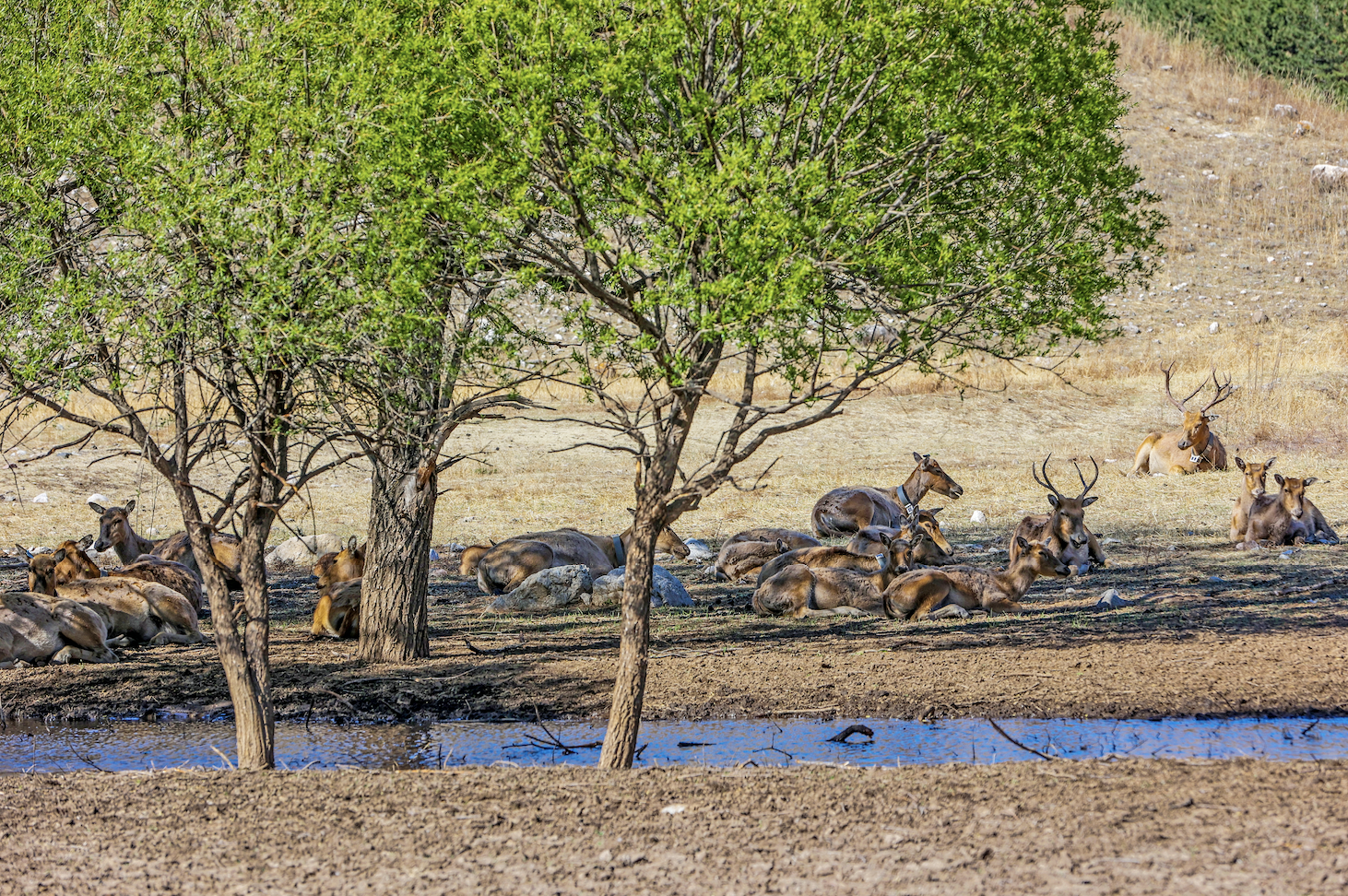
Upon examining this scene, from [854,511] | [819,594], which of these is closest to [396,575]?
[819,594]

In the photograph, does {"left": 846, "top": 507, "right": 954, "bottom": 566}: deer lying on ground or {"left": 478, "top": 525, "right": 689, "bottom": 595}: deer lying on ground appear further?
{"left": 846, "top": 507, "right": 954, "bottom": 566}: deer lying on ground

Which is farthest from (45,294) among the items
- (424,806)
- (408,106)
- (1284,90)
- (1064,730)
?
(1284,90)

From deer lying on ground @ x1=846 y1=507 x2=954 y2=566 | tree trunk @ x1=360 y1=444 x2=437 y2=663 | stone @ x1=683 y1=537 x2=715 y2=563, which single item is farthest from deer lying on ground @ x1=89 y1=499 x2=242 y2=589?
deer lying on ground @ x1=846 y1=507 x2=954 y2=566

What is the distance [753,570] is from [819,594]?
238cm

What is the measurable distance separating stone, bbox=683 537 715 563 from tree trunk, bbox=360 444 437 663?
647cm

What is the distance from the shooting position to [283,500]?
23.9 ft

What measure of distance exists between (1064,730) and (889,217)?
10.8 ft

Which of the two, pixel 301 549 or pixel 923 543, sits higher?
pixel 301 549

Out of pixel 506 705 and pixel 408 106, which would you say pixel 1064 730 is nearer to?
pixel 506 705

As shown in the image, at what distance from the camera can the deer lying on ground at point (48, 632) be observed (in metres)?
11.0

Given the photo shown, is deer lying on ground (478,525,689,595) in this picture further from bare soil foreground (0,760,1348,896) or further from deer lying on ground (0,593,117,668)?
bare soil foreground (0,760,1348,896)

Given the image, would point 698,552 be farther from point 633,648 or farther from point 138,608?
point 633,648

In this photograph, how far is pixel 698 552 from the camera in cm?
1744

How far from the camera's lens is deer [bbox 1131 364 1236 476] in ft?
77.7
